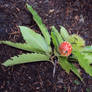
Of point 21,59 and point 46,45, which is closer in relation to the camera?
point 21,59

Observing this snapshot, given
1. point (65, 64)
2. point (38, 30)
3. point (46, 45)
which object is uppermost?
point (38, 30)

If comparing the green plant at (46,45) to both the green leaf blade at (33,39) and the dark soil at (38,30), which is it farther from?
the dark soil at (38,30)

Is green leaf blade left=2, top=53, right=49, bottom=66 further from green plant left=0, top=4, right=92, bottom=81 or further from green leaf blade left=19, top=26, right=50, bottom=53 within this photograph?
green leaf blade left=19, top=26, right=50, bottom=53

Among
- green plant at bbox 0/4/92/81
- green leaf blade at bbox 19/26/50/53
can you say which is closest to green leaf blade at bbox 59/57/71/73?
green plant at bbox 0/4/92/81

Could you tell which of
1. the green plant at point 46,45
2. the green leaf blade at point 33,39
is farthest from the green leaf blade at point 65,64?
the green leaf blade at point 33,39

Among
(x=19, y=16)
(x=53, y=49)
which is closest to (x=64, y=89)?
(x=53, y=49)

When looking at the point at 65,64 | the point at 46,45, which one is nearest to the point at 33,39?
the point at 46,45

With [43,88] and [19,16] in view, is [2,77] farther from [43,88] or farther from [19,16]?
[19,16]

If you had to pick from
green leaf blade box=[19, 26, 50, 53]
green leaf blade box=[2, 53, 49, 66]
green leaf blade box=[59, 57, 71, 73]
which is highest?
green leaf blade box=[19, 26, 50, 53]

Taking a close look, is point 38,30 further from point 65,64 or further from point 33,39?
point 65,64
